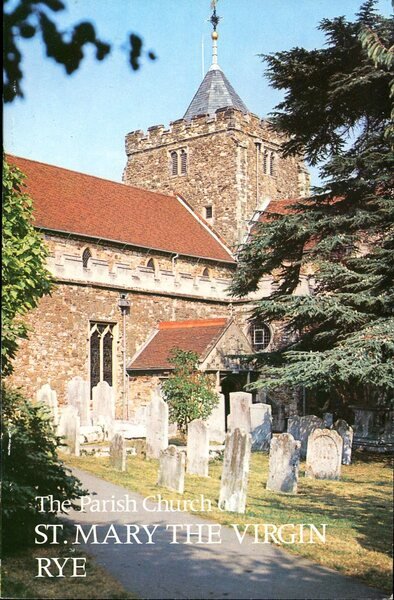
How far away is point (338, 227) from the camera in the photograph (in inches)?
627

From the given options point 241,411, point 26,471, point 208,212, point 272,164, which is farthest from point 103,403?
point 272,164

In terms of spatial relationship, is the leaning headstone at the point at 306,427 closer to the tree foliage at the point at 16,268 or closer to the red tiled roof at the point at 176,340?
the red tiled roof at the point at 176,340

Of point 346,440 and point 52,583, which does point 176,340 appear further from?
point 52,583

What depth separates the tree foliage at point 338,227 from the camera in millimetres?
14367

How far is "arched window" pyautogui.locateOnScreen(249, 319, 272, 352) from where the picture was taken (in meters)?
27.1

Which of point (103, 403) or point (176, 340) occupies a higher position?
point (176, 340)

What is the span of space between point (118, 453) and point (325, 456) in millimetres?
3586

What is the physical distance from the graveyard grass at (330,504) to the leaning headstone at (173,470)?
0.18 m

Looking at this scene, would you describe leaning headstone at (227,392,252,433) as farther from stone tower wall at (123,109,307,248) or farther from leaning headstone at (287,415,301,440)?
→ stone tower wall at (123,109,307,248)

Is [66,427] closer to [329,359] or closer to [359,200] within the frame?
[329,359]

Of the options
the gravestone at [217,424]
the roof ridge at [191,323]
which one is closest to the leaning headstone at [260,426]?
the gravestone at [217,424]

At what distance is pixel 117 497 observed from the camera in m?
10.1

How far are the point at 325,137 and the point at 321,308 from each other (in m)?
3.88

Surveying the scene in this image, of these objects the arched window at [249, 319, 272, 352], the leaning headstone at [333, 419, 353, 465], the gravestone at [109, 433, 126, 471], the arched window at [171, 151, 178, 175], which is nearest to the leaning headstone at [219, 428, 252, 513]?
the gravestone at [109, 433, 126, 471]
